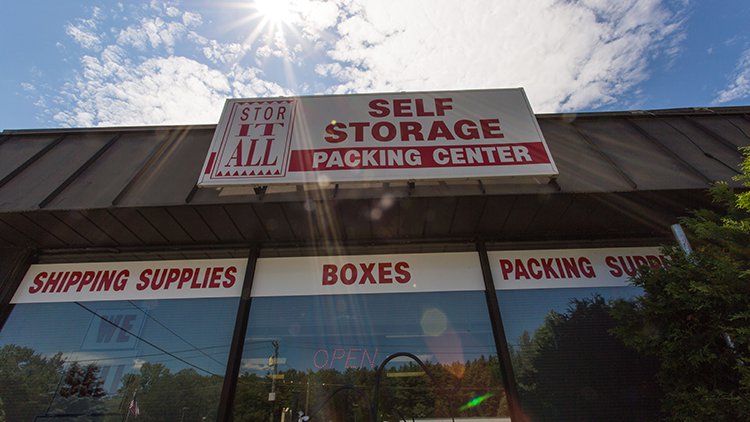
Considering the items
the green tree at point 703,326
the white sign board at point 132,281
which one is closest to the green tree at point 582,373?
the green tree at point 703,326

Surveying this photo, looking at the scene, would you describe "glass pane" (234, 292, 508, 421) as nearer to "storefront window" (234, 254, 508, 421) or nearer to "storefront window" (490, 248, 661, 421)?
"storefront window" (234, 254, 508, 421)

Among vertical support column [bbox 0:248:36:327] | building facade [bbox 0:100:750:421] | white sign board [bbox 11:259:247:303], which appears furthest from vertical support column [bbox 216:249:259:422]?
vertical support column [bbox 0:248:36:327]

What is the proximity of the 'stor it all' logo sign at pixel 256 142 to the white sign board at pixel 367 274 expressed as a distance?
1.23m

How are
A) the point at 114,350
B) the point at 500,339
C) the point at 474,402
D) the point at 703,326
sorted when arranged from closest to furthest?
the point at 703,326, the point at 474,402, the point at 500,339, the point at 114,350

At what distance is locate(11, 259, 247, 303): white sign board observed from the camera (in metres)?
4.48

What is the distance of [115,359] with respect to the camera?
4145mm

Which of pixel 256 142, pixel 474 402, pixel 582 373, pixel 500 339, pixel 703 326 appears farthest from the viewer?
pixel 256 142

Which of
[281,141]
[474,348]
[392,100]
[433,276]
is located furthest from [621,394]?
[281,141]

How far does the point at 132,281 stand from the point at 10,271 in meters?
1.57

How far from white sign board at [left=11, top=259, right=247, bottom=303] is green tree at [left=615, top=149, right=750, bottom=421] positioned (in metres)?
4.31

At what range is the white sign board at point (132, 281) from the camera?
4484 mm

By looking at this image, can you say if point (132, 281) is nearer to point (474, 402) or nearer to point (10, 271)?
point (10, 271)

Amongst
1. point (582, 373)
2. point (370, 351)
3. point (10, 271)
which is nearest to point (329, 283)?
point (370, 351)

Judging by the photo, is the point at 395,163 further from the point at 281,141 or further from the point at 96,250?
the point at 96,250
